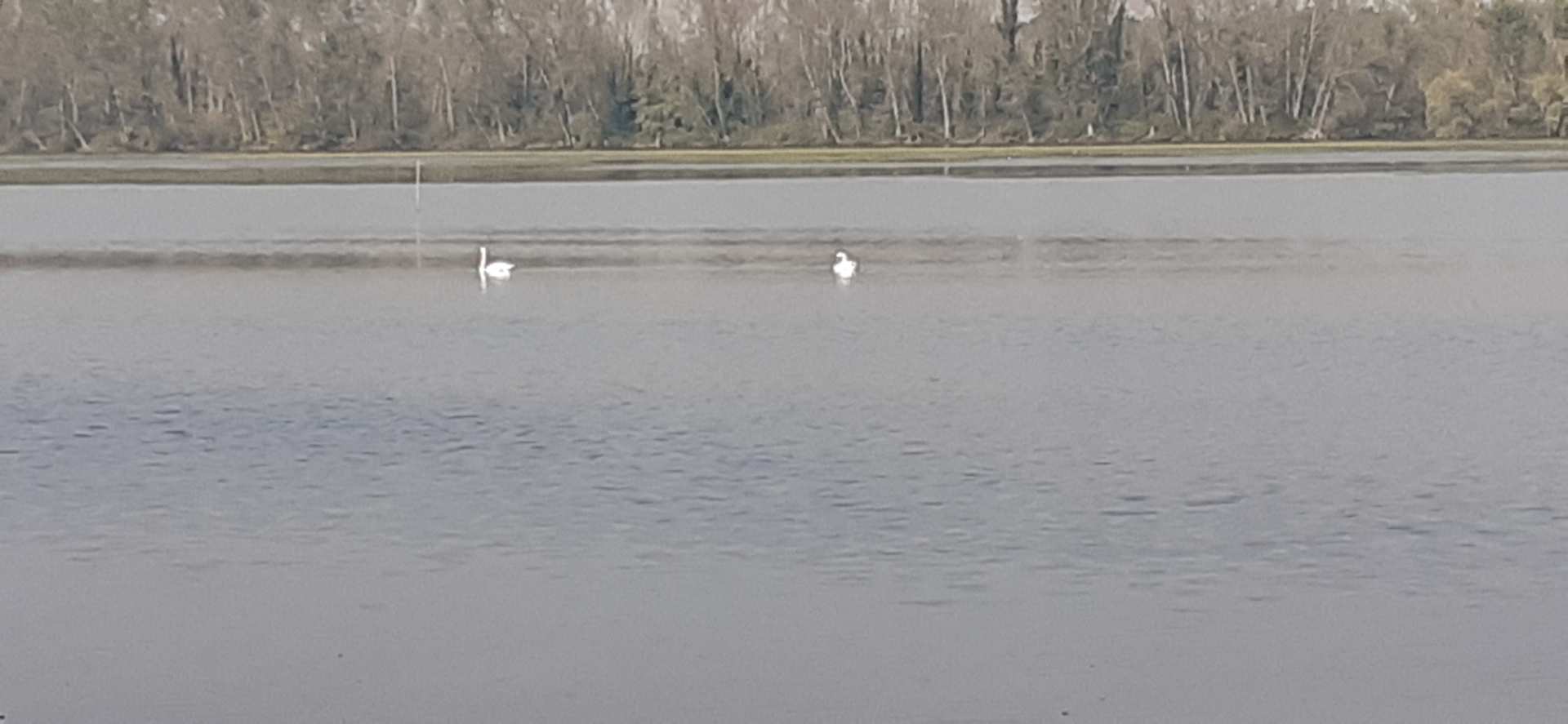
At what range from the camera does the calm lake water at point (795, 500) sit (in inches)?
385

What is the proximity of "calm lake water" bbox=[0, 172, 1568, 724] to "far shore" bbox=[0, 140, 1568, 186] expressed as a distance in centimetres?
3986

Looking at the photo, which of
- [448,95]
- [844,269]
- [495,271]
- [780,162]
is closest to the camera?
[844,269]

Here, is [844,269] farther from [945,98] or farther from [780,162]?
[945,98]

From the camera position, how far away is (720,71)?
3676 inches

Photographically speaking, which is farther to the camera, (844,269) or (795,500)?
(844,269)

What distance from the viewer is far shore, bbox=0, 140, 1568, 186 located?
228 ft

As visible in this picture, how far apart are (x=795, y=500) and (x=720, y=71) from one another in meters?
80.7

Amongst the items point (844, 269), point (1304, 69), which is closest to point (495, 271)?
point (844, 269)

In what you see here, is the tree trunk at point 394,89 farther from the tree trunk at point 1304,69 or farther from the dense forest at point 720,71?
the tree trunk at point 1304,69

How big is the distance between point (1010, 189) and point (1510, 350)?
3710 cm

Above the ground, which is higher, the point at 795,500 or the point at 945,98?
the point at 945,98

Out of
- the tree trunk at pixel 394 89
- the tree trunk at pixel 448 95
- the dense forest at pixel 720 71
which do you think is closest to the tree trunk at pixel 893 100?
the dense forest at pixel 720 71

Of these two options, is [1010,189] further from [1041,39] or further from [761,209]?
[1041,39]

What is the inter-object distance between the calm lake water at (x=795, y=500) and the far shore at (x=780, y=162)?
39.9 meters
